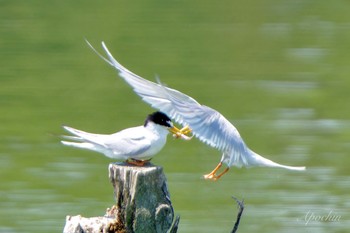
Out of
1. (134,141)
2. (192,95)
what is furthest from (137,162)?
(192,95)

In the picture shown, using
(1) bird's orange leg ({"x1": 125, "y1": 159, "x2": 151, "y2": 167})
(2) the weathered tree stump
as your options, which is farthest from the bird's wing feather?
(2) the weathered tree stump

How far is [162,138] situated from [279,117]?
4.25m

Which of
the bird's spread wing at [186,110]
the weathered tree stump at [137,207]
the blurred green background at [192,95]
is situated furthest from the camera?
the blurred green background at [192,95]

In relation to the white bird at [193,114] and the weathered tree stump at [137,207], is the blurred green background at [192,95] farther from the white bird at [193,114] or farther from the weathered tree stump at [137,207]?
the weathered tree stump at [137,207]

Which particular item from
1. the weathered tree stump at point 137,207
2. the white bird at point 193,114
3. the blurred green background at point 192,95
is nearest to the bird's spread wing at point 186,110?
the white bird at point 193,114

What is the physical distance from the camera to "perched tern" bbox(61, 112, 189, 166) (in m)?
6.06

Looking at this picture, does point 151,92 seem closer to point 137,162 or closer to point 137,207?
point 137,162

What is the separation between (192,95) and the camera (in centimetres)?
1076

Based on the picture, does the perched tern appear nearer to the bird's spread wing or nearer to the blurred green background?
the bird's spread wing

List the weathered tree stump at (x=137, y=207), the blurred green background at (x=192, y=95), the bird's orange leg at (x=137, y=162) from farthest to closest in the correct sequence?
the blurred green background at (x=192, y=95) → the bird's orange leg at (x=137, y=162) → the weathered tree stump at (x=137, y=207)

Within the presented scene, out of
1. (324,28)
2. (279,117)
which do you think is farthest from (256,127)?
(324,28)

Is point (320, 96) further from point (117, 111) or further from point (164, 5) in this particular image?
point (164, 5)

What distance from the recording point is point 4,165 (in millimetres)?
9336

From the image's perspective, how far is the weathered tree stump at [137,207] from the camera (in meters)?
5.66
